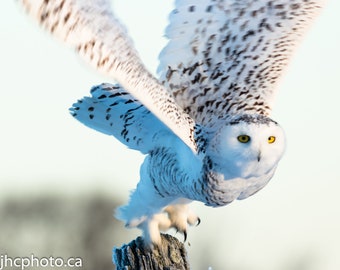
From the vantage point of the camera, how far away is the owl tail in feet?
36.2

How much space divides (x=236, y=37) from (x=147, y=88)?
189cm

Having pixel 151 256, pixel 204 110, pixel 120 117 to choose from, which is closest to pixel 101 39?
pixel 151 256

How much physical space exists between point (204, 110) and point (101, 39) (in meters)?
2.06

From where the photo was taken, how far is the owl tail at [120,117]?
→ 11039mm

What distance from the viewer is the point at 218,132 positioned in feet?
34.7

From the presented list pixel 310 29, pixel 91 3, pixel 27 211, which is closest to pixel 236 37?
pixel 310 29

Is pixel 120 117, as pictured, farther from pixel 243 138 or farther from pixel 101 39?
pixel 101 39

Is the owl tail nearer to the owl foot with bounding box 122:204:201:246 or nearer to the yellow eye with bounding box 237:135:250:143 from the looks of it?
the owl foot with bounding box 122:204:201:246

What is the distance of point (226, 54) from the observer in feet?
37.9

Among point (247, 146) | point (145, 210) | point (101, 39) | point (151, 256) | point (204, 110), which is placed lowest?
point (151, 256)

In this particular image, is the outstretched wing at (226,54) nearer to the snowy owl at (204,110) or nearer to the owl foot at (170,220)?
the snowy owl at (204,110)

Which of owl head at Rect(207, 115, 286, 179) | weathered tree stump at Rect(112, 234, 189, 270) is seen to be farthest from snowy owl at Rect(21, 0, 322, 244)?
weathered tree stump at Rect(112, 234, 189, 270)

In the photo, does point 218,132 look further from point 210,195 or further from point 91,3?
point 91,3

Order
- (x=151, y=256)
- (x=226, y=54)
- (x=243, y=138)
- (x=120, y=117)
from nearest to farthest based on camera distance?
(x=151, y=256) < (x=243, y=138) < (x=120, y=117) < (x=226, y=54)
